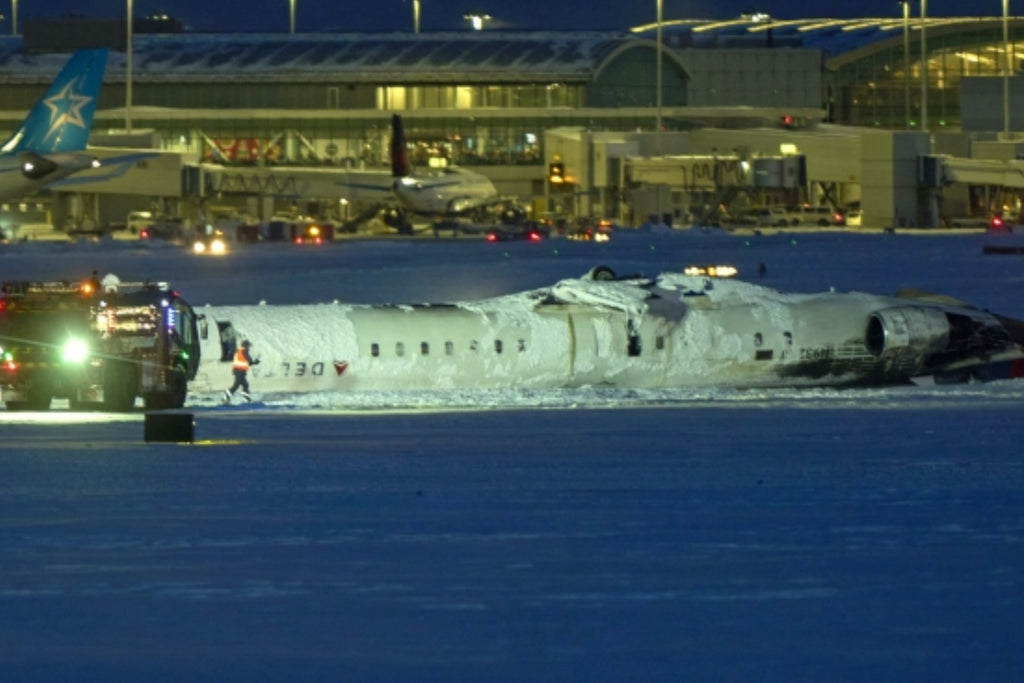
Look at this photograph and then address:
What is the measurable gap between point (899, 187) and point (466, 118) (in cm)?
3904

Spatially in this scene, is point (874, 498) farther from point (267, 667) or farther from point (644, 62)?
point (644, 62)

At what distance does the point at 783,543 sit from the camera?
17.5 m

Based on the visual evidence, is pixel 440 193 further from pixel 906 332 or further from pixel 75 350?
pixel 75 350

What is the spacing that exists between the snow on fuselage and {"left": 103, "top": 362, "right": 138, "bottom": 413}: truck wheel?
5.87ft

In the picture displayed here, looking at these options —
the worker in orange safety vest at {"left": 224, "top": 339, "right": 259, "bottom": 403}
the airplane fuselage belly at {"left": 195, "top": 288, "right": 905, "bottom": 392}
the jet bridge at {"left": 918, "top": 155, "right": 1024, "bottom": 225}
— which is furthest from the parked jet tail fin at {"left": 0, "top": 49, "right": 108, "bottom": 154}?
the jet bridge at {"left": 918, "top": 155, "right": 1024, "bottom": 225}

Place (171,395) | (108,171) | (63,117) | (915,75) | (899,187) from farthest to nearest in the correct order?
1. (915,75)
2. (899,187)
3. (108,171)
4. (63,117)
5. (171,395)

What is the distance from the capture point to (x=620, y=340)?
38250 mm

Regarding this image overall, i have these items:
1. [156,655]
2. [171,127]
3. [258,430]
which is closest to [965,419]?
[258,430]

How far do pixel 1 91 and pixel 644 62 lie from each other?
47.4m

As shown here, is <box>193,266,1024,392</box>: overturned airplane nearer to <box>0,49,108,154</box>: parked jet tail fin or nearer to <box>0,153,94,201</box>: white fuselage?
<box>0,153,94,201</box>: white fuselage

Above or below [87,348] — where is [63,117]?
above

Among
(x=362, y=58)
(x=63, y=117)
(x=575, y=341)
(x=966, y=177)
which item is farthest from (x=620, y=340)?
(x=362, y=58)

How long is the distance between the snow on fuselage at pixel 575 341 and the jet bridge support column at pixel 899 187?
7786 cm

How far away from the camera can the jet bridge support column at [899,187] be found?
11644cm
